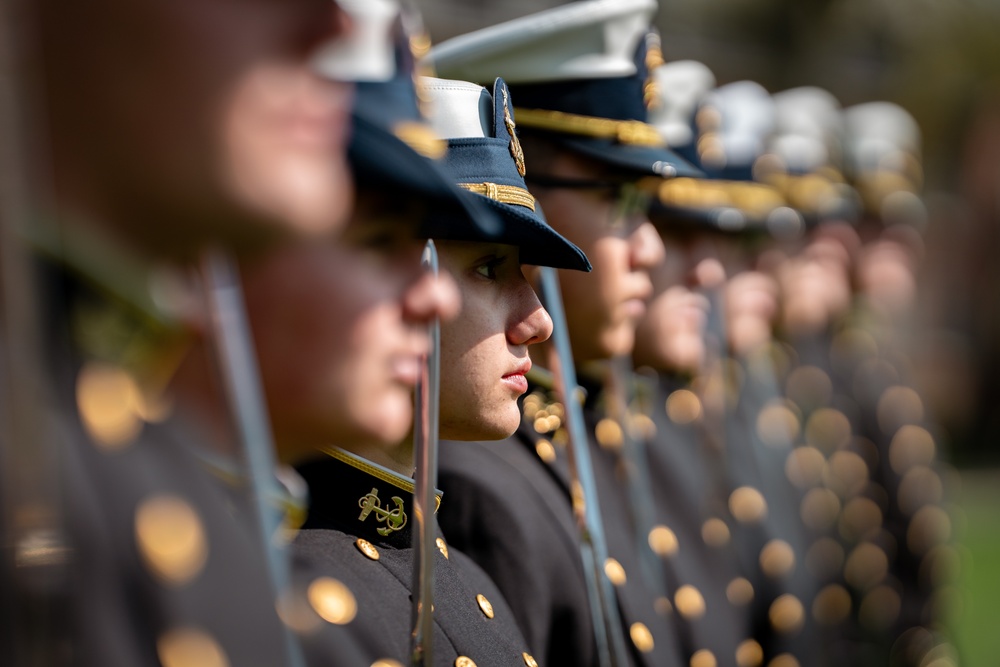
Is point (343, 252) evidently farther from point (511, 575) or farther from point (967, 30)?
point (967, 30)

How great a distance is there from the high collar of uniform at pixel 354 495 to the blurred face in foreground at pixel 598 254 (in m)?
0.97

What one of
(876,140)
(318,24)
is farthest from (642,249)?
(876,140)

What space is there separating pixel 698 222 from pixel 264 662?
3504mm

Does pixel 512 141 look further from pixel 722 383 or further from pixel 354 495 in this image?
pixel 722 383

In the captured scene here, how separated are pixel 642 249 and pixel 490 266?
936mm

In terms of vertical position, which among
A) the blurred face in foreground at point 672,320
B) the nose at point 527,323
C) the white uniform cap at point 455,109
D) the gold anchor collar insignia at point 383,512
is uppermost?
the white uniform cap at point 455,109

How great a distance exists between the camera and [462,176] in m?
2.34

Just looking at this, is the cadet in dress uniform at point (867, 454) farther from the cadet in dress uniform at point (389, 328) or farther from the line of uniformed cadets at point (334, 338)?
the cadet in dress uniform at point (389, 328)

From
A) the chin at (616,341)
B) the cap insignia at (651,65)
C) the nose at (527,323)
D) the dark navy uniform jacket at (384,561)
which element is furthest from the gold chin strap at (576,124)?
the dark navy uniform jacket at (384,561)

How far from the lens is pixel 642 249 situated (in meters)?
3.29

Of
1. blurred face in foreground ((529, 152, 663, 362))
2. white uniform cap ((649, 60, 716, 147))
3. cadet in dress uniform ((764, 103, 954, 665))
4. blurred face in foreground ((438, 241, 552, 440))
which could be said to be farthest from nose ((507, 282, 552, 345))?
cadet in dress uniform ((764, 103, 954, 665))

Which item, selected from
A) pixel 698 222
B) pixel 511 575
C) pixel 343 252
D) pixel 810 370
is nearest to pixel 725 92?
pixel 698 222

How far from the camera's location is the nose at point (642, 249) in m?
3.27

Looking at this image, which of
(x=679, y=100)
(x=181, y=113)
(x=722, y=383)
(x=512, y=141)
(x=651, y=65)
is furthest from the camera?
(x=722, y=383)
